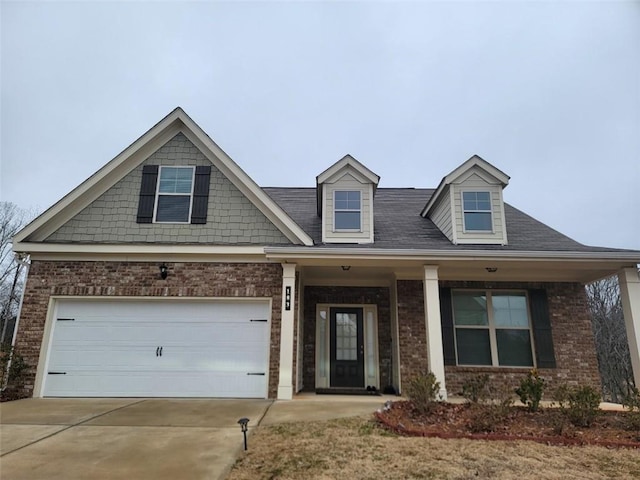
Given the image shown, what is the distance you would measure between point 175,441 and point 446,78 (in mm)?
16540

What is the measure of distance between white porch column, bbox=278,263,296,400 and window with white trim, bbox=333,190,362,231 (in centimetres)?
184

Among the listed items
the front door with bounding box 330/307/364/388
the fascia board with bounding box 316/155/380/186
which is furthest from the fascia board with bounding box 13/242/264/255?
the front door with bounding box 330/307/364/388

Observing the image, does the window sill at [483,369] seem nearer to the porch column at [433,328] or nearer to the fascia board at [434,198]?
the porch column at [433,328]

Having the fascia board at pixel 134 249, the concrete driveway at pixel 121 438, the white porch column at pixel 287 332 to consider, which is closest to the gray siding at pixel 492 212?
the white porch column at pixel 287 332

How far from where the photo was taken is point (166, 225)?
8.55 m

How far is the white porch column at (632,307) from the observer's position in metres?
7.53

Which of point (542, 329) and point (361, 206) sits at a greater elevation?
point (361, 206)

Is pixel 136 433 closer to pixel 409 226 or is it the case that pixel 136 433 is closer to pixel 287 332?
pixel 287 332

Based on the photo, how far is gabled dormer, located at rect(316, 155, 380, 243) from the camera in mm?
8954

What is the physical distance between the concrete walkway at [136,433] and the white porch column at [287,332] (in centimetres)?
34

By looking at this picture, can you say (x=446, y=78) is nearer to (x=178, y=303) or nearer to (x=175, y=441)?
(x=178, y=303)

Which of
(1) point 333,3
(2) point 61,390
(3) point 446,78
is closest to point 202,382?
(2) point 61,390

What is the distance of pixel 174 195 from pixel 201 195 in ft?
2.17

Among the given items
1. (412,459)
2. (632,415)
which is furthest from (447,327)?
(412,459)
